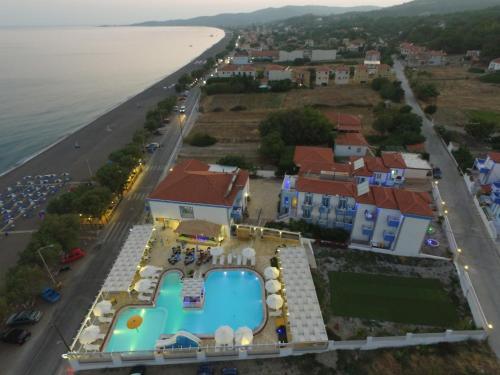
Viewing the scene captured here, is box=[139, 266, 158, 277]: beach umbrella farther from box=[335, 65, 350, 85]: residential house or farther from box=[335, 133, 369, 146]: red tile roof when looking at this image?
box=[335, 65, 350, 85]: residential house

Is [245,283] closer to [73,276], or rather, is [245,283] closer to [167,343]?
[167,343]

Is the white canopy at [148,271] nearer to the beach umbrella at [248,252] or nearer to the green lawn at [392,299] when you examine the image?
the beach umbrella at [248,252]

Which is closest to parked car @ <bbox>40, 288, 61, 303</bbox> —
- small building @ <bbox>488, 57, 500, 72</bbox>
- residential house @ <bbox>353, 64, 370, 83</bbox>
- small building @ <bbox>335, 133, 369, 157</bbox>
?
small building @ <bbox>335, 133, 369, 157</bbox>

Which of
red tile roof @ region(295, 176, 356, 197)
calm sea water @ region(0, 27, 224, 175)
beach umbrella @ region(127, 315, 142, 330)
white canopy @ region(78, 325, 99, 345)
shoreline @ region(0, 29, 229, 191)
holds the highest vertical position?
red tile roof @ region(295, 176, 356, 197)

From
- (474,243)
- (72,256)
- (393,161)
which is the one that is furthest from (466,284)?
(72,256)

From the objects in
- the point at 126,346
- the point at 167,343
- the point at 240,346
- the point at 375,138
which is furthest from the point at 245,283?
the point at 375,138
